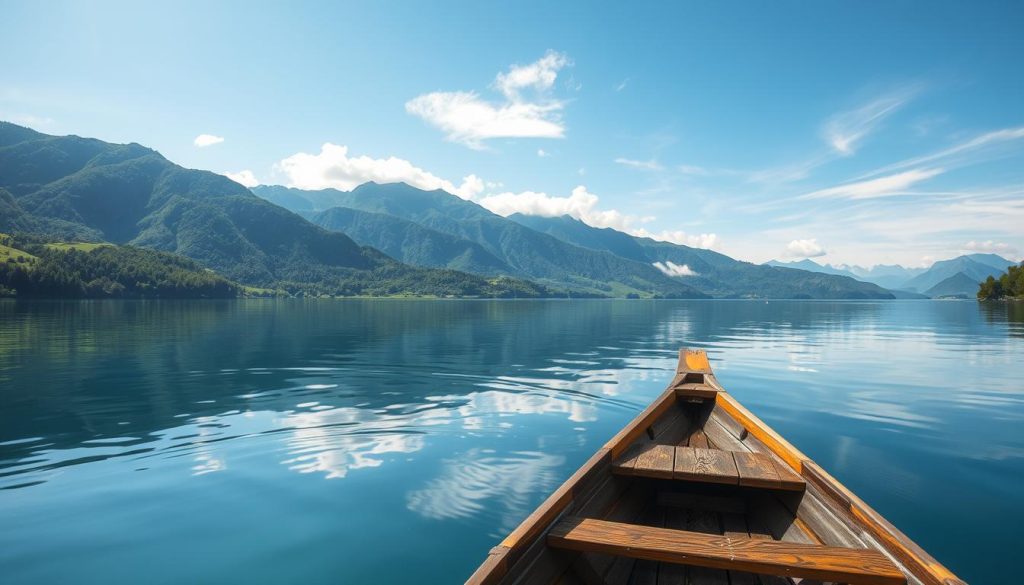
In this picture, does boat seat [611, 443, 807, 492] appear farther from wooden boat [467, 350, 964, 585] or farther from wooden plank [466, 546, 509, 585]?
wooden plank [466, 546, 509, 585]

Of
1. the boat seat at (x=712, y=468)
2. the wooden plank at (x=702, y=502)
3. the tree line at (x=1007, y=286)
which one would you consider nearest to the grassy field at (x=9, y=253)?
the boat seat at (x=712, y=468)

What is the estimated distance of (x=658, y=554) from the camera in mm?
5059

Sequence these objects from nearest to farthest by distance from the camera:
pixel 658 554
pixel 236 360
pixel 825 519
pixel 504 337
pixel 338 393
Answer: pixel 658 554
pixel 825 519
pixel 338 393
pixel 236 360
pixel 504 337

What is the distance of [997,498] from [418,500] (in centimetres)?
1279

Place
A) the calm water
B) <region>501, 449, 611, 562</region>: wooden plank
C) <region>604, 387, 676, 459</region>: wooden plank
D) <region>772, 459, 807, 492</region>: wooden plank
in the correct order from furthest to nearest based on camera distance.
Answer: the calm water < <region>604, 387, 676, 459</region>: wooden plank < <region>772, 459, 807, 492</region>: wooden plank < <region>501, 449, 611, 562</region>: wooden plank

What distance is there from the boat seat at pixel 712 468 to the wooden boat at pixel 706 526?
2cm

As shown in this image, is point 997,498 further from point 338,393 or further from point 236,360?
point 236,360

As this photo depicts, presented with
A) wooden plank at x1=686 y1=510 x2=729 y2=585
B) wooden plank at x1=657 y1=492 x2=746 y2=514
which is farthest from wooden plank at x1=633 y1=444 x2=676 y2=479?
wooden plank at x1=686 y1=510 x2=729 y2=585

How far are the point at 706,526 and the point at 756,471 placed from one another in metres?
1.18

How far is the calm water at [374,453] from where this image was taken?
29.1 ft

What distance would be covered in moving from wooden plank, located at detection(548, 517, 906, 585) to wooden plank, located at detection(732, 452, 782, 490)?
219cm

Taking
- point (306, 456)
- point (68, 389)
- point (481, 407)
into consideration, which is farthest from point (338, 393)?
point (68, 389)

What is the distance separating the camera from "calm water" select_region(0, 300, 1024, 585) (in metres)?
8.86

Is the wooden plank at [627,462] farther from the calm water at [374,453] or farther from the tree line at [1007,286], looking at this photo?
the tree line at [1007,286]
